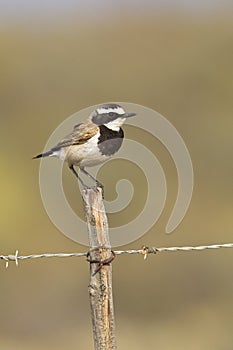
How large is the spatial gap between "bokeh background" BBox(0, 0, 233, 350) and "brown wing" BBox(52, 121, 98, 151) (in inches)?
221

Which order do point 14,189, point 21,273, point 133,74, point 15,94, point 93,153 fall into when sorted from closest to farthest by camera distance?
point 93,153 → point 21,273 → point 14,189 → point 15,94 → point 133,74

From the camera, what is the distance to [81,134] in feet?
19.5

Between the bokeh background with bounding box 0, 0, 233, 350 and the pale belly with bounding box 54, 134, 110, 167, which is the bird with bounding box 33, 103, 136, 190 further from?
the bokeh background with bounding box 0, 0, 233, 350

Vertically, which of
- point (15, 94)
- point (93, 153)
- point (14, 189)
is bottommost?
point (93, 153)

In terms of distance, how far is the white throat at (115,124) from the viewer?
580 centimetres

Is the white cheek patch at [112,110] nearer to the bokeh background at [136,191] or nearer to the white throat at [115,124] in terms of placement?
the white throat at [115,124]

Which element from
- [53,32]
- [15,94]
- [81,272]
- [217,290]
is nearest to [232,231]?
[217,290]

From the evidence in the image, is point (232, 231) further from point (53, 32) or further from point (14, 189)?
point (53, 32)

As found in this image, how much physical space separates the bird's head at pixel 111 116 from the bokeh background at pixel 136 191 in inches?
227

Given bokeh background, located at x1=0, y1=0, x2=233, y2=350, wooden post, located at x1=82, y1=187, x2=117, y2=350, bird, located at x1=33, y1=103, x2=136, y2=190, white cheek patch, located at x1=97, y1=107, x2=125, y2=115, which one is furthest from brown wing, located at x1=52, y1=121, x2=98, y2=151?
bokeh background, located at x1=0, y1=0, x2=233, y2=350

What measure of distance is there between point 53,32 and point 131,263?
14791 millimetres

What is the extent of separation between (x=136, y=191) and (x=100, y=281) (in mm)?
8799

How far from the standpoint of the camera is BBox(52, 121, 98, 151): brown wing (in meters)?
5.94

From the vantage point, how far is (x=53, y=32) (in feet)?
88.8
